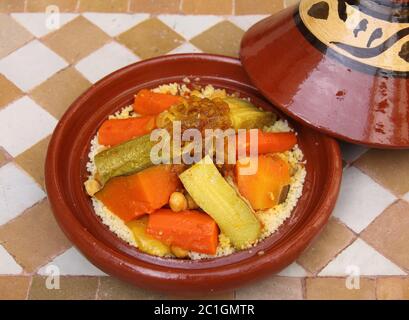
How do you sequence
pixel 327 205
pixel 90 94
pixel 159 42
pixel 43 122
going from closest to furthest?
pixel 327 205, pixel 90 94, pixel 43 122, pixel 159 42

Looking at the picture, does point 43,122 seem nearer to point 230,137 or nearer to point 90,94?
point 90,94

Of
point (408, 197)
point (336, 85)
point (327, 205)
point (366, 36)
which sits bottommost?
point (408, 197)

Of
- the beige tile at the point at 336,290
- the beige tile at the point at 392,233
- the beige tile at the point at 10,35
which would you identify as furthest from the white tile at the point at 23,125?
the beige tile at the point at 392,233

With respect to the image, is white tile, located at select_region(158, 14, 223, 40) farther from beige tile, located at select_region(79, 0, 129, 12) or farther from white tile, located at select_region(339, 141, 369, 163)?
white tile, located at select_region(339, 141, 369, 163)

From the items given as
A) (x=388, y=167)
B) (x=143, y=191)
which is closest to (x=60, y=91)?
(x=143, y=191)

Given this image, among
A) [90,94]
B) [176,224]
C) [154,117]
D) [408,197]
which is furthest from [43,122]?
[408,197]

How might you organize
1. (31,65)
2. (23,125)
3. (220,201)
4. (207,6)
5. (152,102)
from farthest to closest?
(207,6) < (31,65) < (23,125) < (152,102) < (220,201)

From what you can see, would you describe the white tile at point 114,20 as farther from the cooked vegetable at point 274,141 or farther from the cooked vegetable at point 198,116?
the cooked vegetable at point 274,141

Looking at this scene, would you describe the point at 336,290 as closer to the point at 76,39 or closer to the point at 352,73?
the point at 352,73
